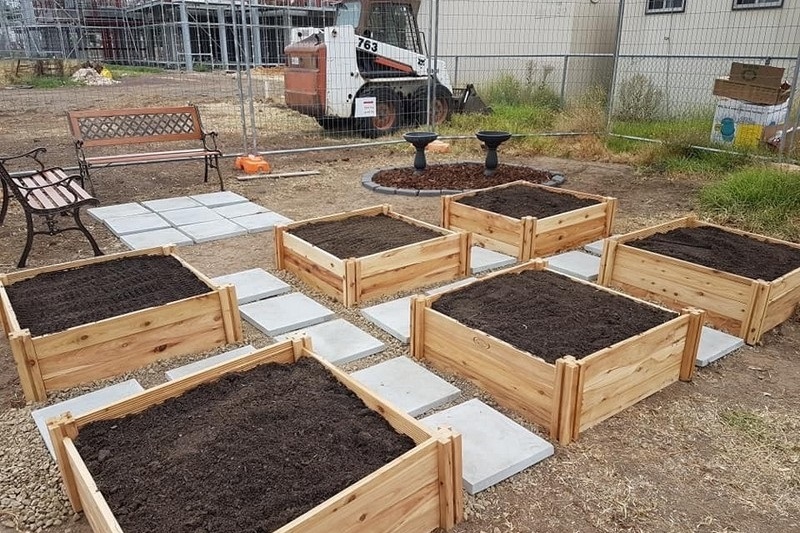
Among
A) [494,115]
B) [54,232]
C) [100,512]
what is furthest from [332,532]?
[494,115]

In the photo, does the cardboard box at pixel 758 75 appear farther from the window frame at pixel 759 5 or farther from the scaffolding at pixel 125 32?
the scaffolding at pixel 125 32

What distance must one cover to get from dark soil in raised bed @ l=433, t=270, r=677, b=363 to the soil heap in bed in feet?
5.30

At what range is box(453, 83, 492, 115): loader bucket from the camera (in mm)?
11852

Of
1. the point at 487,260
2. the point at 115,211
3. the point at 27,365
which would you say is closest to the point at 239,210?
the point at 115,211

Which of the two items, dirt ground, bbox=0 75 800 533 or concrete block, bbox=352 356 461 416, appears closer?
dirt ground, bbox=0 75 800 533

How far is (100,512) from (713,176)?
785 cm

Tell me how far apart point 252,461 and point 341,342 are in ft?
4.69

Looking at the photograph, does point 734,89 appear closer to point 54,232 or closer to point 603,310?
point 603,310

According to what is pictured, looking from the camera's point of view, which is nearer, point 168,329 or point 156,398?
point 156,398

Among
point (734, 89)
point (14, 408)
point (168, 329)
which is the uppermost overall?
point (734, 89)

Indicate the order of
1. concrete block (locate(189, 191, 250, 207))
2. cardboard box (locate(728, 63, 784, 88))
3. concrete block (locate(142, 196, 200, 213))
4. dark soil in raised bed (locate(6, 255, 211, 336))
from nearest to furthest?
dark soil in raised bed (locate(6, 255, 211, 336)) < concrete block (locate(142, 196, 200, 213)) < concrete block (locate(189, 191, 250, 207)) < cardboard box (locate(728, 63, 784, 88))

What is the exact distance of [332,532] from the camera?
1.91 meters

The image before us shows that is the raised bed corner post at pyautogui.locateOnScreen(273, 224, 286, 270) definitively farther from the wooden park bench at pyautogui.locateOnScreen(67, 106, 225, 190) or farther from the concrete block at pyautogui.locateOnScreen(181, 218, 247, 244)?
the wooden park bench at pyautogui.locateOnScreen(67, 106, 225, 190)

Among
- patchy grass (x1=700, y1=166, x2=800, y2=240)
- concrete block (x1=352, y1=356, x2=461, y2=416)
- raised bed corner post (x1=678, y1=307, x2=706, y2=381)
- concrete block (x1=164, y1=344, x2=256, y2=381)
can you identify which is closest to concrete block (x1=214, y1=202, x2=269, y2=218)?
concrete block (x1=164, y1=344, x2=256, y2=381)
